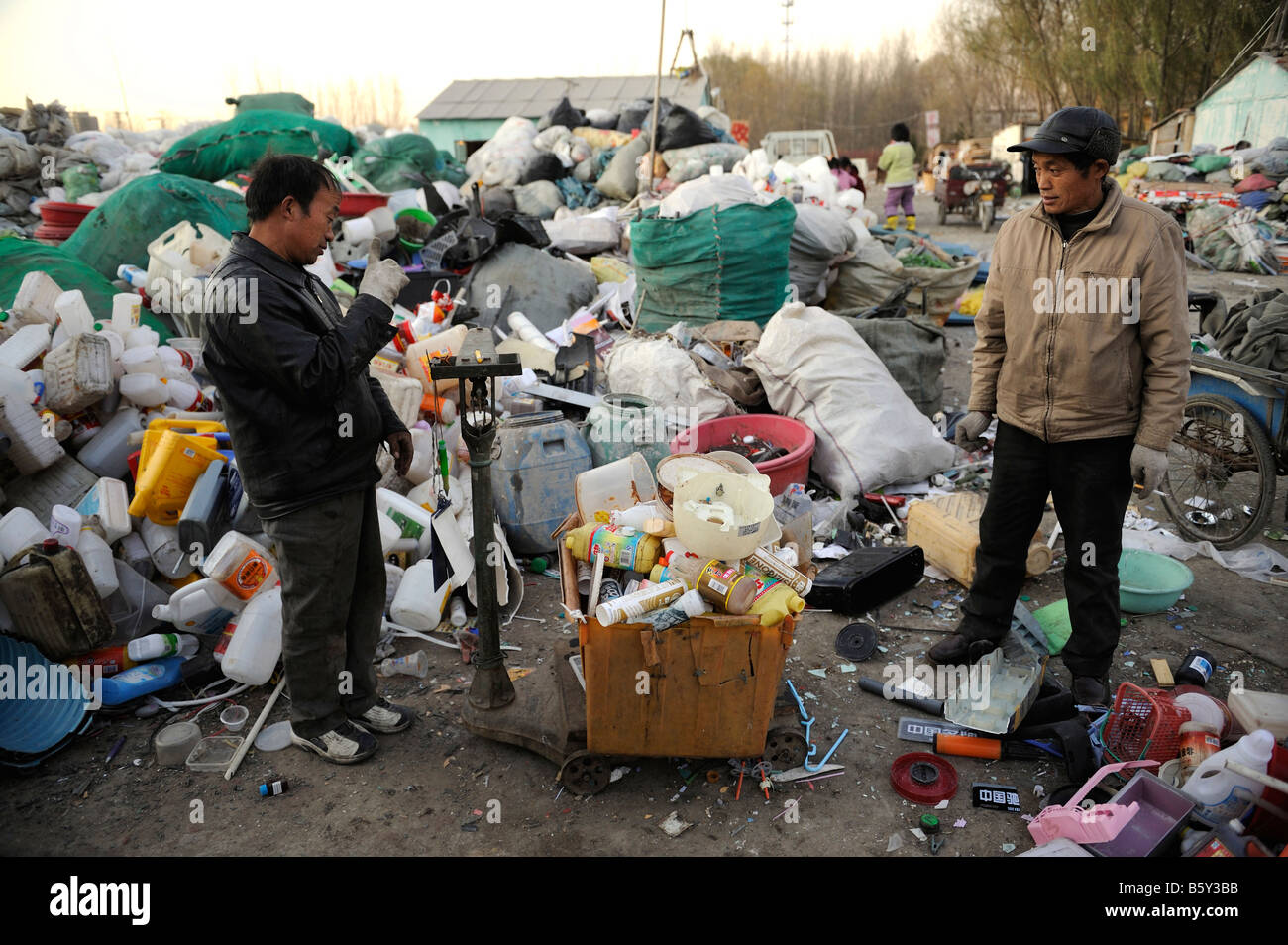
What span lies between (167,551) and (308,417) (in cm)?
154

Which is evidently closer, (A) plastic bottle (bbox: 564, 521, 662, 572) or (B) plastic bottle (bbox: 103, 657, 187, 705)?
(A) plastic bottle (bbox: 564, 521, 662, 572)

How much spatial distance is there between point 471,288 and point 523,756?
13.5 feet

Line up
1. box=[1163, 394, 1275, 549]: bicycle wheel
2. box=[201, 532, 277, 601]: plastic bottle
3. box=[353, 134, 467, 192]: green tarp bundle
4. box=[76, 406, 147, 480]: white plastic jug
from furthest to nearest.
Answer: box=[353, 134, 467, 192]: green tarp bundle < box=[1163, 394, 1275, 549]: bicycle wheel < box=[76, 406, 147, 480]: white plastic jug < box=[201, 532, 277, 601]: plastic bottle

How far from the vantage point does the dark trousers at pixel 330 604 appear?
2.30 metres

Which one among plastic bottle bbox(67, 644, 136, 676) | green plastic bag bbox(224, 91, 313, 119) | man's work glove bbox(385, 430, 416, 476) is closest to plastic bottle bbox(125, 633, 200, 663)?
plastic bottle bbox(67, 644, 136, 676)

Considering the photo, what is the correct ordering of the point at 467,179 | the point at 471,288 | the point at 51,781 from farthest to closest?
the point at 467,179 → the point at 471,288 → the point at 51,781

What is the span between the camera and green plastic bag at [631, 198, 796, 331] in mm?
5281

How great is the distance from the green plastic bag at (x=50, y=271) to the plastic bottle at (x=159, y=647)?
7.83 ft

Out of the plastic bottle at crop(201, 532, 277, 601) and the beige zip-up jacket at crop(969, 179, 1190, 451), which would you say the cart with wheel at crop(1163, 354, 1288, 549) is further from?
the plastic bottle at crop(201, 532, 277, 601)

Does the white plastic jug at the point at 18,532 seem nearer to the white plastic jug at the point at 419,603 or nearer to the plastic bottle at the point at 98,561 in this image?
the plastic bottle at the point at 98,561

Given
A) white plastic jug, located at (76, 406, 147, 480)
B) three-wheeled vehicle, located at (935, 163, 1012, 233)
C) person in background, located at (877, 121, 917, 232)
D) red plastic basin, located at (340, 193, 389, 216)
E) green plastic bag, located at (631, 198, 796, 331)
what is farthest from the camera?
three-wheeled vehicle, located at (935, 163, 1012, 233)
